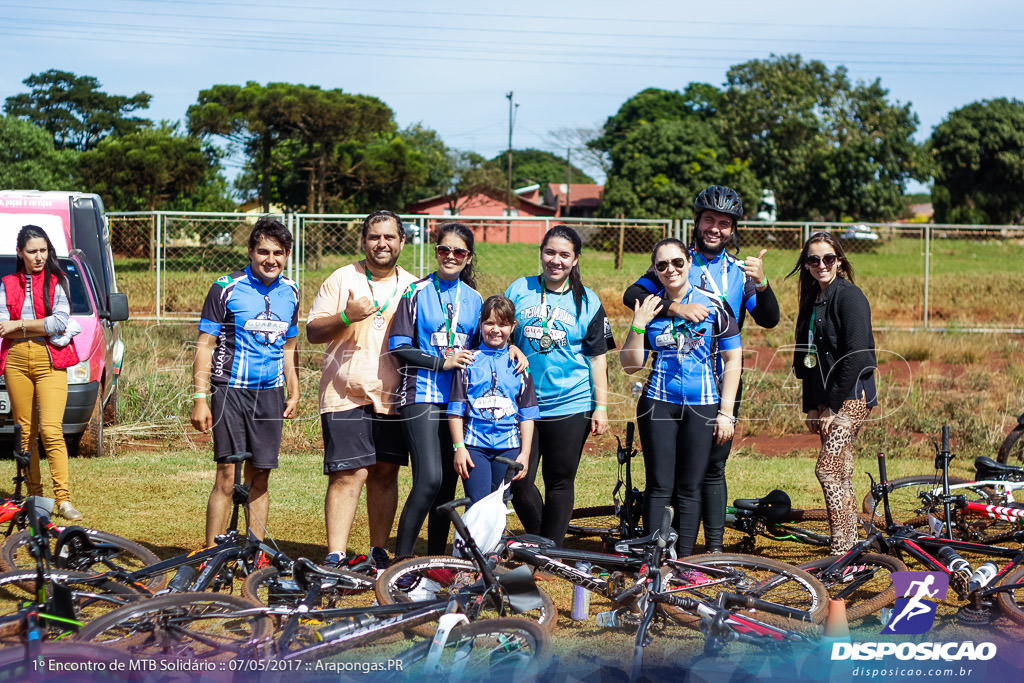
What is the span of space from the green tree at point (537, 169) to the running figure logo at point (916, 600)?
7601 cm

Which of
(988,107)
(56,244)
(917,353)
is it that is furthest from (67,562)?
(988,107)

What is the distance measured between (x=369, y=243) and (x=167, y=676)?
2547 mm

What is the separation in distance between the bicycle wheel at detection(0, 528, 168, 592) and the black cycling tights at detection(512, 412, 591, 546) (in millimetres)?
1945

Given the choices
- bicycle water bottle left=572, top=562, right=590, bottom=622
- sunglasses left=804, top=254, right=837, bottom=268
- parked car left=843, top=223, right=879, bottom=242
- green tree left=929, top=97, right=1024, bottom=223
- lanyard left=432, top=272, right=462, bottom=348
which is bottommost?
bicycle water bottle left=572, top=562, right=590, bottom=622

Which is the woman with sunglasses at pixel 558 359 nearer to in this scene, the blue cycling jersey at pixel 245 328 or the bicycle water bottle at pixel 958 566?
the blue cycling jersey at pixel 245 328

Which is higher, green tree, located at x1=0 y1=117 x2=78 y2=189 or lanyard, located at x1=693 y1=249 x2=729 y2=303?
green tree, located at x1=0 y1=117 x2=78 y2=189

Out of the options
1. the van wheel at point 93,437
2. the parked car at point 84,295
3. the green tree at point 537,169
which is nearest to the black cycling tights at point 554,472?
the parked car at point 84,295

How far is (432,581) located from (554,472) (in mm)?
1181

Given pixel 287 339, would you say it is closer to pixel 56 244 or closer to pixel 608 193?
pixel 56 244

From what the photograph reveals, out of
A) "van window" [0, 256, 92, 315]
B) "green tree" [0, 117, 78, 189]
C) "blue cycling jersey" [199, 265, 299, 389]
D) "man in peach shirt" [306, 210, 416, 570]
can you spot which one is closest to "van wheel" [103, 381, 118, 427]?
"van window" [0, 256, 92, 315]

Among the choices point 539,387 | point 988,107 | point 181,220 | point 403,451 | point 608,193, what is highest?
point 988,107

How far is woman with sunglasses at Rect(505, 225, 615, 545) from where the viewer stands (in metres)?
5.50

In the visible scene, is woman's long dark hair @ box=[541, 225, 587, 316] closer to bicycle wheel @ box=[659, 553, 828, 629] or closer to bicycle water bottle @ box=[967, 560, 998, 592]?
bicycle wheel @ box=[659, 553, 828, 629]

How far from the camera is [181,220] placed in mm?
17156
